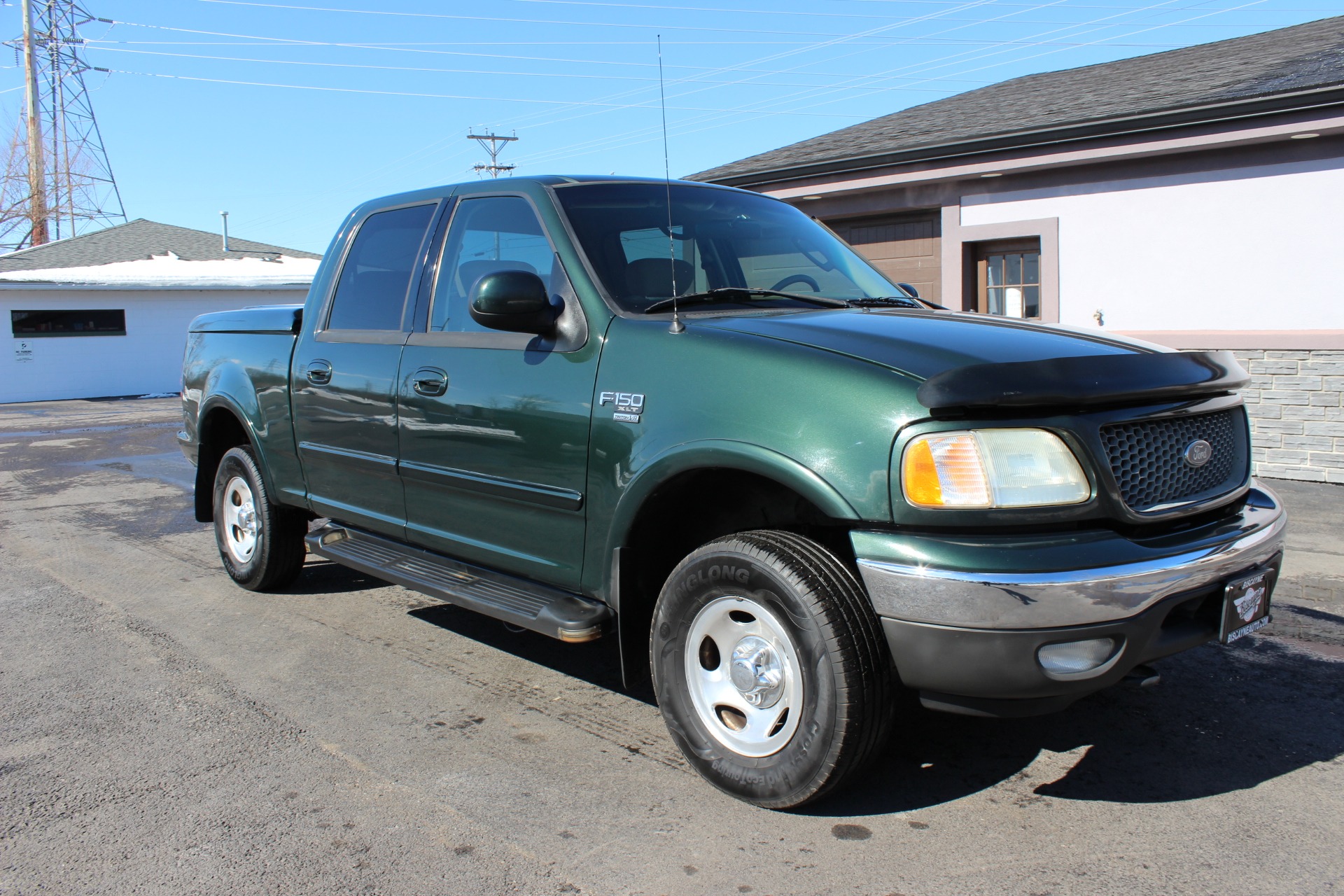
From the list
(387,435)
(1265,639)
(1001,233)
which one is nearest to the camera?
(387,435)

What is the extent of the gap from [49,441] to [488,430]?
14064 millimetres

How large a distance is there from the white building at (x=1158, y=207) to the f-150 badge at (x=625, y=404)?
7.54 metres

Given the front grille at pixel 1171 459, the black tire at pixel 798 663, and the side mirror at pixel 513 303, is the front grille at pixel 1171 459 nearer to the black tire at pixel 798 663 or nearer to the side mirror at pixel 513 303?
the black tire at pixel 798 663

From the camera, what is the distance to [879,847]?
295cm

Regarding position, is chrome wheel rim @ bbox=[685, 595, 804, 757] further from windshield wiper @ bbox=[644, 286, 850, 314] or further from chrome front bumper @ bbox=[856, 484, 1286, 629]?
windshield wiper @ bbox=[644, 286, 850, 314]

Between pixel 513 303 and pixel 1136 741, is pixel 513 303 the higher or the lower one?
the higher one

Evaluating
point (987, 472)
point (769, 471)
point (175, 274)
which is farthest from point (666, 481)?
point (175, 274)

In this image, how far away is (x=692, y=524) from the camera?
3688mm

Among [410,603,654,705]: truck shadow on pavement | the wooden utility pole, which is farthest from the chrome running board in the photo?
the wooden utility pole

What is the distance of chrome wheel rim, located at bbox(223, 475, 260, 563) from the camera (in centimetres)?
583

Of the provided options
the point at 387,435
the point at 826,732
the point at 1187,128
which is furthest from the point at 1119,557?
the point at 1187,128

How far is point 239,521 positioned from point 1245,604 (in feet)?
16.6

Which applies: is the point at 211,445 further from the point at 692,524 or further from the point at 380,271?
the point at 692,524

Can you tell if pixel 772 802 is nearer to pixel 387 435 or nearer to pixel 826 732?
pixel 826 732
